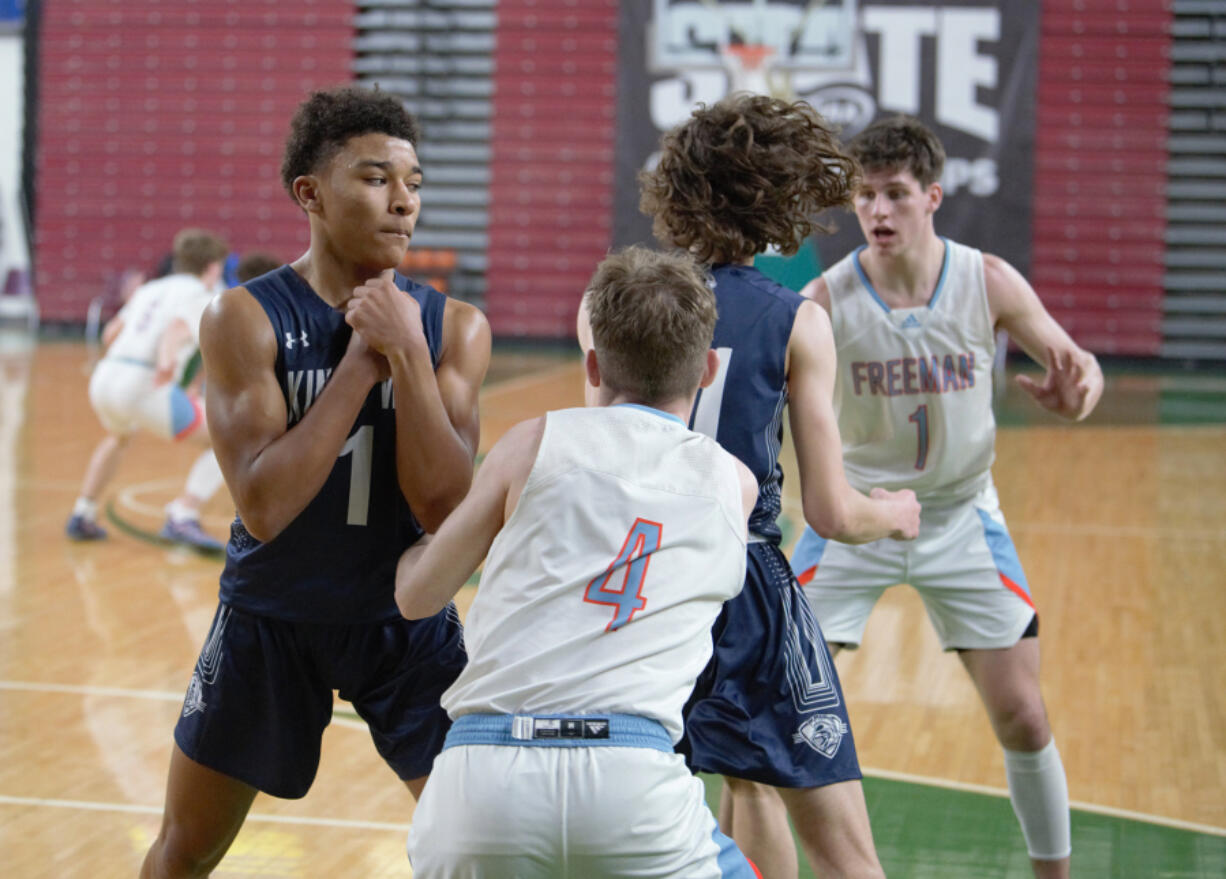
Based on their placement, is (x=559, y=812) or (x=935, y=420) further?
(x=935, y=420)

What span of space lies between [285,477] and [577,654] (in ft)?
2.02

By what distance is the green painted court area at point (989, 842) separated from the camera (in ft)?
11.0

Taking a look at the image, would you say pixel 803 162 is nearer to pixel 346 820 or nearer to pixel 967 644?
pixel 967 644

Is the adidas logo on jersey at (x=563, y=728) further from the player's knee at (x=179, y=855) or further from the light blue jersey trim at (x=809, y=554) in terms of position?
the light blue jersey trim at (x=809, y=554)

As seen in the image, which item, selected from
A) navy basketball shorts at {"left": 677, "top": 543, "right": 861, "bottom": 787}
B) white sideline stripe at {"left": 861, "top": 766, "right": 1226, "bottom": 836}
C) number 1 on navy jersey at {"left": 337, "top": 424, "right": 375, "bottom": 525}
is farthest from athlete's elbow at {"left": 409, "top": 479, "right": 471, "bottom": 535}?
white sideline stripe at {"left": 861, "top": 766, "right": 1226, "bottom": 836}

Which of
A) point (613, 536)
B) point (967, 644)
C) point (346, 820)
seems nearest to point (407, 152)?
point (613, 536)

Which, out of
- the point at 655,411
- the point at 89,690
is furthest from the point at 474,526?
the point at 89,690

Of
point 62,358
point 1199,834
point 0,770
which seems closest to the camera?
point 1199,834

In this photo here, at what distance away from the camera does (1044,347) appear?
3.16 metres

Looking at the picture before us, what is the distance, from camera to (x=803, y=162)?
2.37 meters

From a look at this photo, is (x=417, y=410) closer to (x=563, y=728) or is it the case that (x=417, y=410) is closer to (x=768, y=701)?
(x=563, y=728)

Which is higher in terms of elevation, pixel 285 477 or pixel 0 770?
pixel 285 477

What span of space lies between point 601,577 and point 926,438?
1683 mm

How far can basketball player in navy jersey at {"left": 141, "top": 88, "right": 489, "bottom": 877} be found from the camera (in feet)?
7.03
